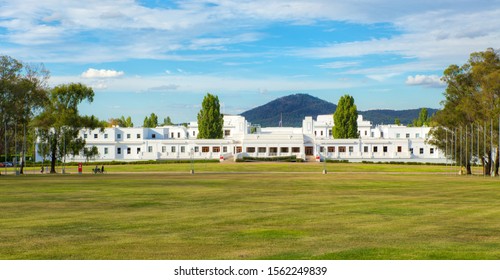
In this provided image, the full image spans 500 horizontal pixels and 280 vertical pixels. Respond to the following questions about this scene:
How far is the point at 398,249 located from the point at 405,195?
2052 cm

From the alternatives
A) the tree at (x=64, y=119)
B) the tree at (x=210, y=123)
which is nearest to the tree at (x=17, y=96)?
the tree at (x=64, y=119)

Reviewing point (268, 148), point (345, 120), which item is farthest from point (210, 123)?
point (345, 120)

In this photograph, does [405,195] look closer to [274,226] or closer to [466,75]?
[274,226]

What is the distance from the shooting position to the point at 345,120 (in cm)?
13338

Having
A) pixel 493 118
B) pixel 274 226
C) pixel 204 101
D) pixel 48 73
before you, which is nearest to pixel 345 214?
pixel 274 226

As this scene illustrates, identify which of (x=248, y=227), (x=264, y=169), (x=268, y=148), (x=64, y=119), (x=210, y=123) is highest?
(x=210, y=123)

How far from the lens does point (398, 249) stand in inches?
647

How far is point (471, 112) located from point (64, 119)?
1851 inches

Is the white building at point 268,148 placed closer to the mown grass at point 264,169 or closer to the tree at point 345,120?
the tree at point 345,120

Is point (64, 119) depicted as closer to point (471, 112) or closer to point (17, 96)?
point (17, 96)

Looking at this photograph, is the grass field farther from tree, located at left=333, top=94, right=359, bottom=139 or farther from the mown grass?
tree, located at left=333, top=94, right=359, bottom=139

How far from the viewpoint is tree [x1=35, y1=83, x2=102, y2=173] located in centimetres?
7544

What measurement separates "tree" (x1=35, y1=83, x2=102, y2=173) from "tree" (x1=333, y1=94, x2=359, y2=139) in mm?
66265

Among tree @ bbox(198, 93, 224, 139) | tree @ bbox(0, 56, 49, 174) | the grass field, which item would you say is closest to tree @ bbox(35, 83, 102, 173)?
tree @ bbox(0, 56, 49, 174)
